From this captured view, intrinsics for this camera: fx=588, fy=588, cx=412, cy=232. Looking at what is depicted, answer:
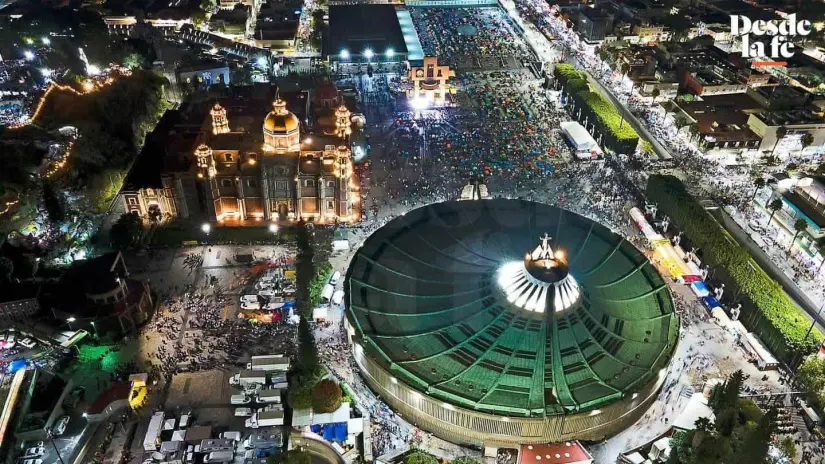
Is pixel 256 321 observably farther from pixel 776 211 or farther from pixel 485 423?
pixel 776 211

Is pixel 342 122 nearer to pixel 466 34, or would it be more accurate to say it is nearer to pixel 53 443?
pixel 53 443

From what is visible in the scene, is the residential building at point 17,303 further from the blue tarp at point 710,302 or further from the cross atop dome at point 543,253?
the blue tarp at point 710,302

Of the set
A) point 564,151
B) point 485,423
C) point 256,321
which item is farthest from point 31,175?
point 564,151

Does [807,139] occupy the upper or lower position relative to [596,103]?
lower

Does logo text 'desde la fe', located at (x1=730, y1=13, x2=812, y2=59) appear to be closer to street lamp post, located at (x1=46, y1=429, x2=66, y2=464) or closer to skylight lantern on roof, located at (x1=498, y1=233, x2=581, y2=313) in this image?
skylight lantern on roof, located at (x1=498, y1=233, x2=581, y2=313)

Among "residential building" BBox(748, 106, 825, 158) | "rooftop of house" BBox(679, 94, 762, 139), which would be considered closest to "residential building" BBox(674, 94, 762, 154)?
"rooftop of house" BBox(679, 94, 762, 139)

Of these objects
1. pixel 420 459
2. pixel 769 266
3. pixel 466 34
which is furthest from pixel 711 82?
pixel 420 459

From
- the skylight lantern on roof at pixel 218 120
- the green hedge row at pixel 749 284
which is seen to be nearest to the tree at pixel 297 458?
the green hedge row at pixel 749 284
